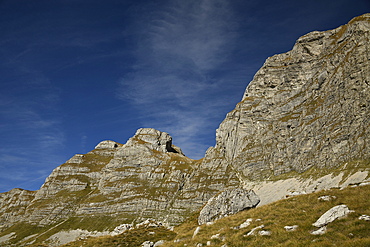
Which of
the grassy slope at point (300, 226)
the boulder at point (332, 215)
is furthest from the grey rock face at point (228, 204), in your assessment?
the boulder at point (332, 215)

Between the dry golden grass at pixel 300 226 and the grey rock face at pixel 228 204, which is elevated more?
the grey rock face at pixel 228 204

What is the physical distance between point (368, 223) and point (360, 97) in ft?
526

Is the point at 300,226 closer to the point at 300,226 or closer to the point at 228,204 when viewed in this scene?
the point at 300,226

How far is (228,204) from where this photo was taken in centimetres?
4059

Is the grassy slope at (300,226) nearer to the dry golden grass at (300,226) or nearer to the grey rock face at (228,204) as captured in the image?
the dry golden grass at (300,226)

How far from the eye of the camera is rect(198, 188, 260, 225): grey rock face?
3956cm

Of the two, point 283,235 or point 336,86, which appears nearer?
point 283,235

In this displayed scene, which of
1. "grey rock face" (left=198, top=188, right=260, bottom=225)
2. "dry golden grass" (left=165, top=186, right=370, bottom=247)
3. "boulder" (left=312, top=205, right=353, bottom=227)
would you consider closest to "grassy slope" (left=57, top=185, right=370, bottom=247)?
"dry golden grass" (left=165, top=186, right=370, bottom=247)

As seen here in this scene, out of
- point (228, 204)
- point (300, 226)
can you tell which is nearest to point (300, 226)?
point (300, 226)

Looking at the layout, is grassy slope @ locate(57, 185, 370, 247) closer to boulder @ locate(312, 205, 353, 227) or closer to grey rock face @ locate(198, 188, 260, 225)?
boulder @ locate(312, 205, 353, 227)

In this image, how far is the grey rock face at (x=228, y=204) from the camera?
39.6 m

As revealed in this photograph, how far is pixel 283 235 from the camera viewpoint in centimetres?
2227

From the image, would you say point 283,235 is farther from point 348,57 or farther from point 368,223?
point 348,57

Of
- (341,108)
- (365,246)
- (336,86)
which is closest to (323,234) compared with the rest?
(365,246)
